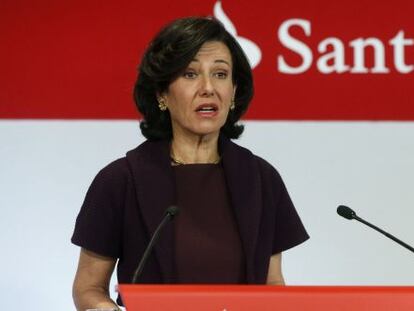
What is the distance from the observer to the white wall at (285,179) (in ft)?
8.67

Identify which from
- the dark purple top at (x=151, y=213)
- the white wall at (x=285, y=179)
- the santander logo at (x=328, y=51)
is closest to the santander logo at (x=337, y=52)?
the santander logo at (x=328, y=51)

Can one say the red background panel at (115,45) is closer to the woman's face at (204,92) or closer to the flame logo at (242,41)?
the flame logo at (242,41)

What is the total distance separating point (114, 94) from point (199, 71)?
2.84 ft

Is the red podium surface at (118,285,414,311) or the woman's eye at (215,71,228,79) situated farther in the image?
the woman's eye at (215,71,228,79)

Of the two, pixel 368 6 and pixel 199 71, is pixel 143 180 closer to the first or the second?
pixel 199 71

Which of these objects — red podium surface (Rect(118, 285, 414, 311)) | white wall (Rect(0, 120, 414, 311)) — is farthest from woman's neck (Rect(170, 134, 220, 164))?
white wall (Rect(0, 120, 414, 311))

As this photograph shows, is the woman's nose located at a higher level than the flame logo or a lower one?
lower

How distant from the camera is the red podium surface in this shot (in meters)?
1.29

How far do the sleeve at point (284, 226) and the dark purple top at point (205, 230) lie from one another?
121 mm

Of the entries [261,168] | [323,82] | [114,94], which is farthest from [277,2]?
[261,168]

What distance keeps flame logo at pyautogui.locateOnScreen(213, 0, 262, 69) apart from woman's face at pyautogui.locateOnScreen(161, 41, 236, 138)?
79 centimetres

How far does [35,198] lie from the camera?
8.72 ft

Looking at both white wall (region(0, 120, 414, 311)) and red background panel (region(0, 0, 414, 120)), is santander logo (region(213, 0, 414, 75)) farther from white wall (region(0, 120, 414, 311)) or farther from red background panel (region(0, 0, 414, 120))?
white wall (region(0, 120, 414, 311))

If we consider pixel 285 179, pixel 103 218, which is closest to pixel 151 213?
pixel 103 218
